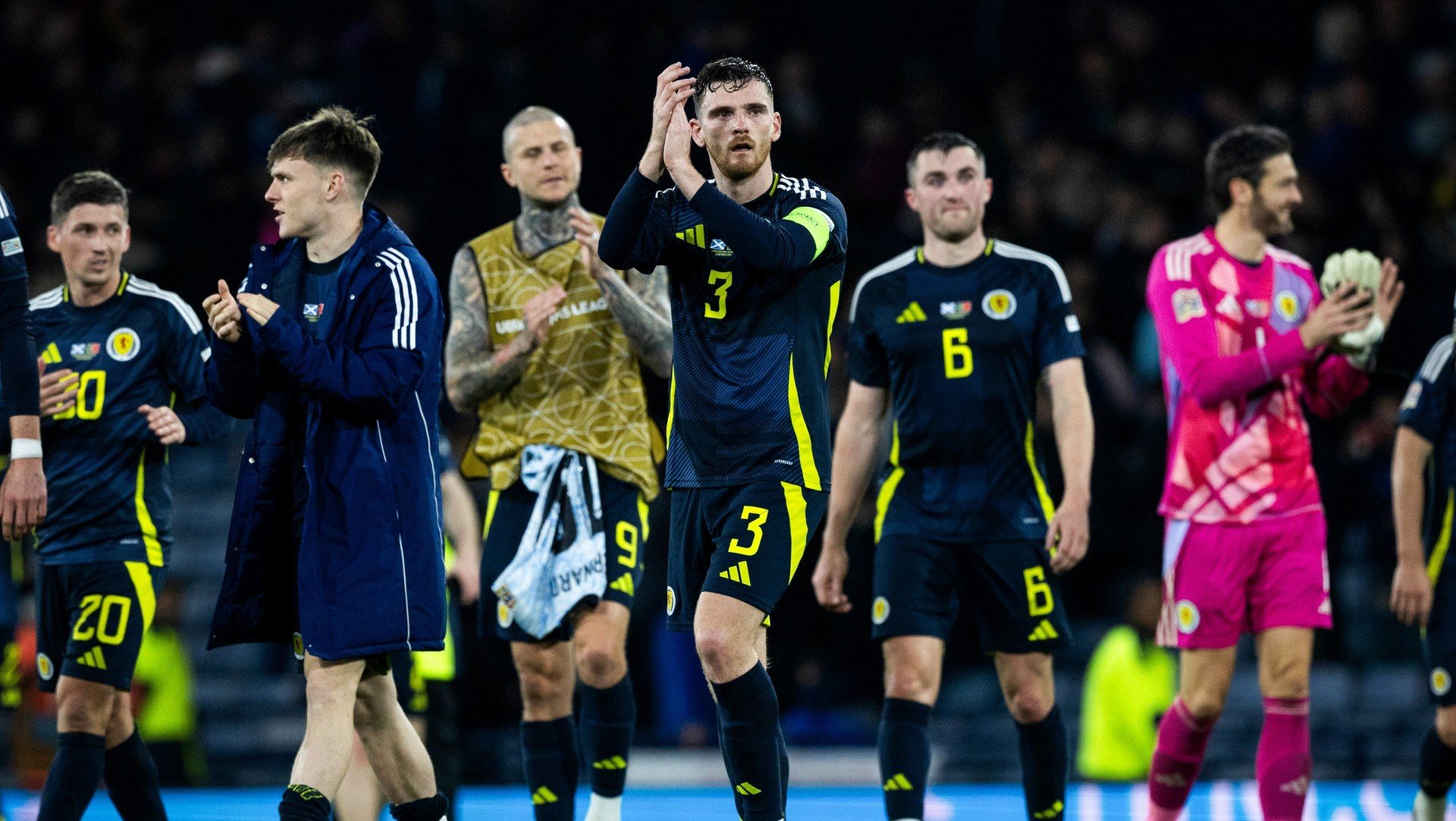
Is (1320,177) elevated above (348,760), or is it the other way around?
(1320,177)

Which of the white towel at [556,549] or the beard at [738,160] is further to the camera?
the white towel at [556,549]

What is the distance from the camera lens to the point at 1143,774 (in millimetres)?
11711

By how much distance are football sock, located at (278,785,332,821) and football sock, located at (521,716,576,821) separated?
5.22 feet

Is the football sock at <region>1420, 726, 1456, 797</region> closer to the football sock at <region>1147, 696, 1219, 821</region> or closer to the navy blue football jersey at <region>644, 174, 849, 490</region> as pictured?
the football sock at <region>1147, 696, 1219, 821</region>

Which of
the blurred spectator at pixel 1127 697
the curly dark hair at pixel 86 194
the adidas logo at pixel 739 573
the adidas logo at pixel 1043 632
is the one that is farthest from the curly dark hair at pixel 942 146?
the blurred spectator at pixel 1127 697

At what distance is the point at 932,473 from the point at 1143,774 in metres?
5.76

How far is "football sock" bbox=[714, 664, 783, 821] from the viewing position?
17.0ft

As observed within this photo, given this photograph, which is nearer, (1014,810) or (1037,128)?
(1014,810)

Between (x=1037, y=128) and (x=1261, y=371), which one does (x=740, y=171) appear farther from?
(x=1037, y=128)

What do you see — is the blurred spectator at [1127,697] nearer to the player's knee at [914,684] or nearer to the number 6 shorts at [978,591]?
the number 6 shorts at [978,591]

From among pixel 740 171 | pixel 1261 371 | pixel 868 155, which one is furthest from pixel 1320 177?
pixel 740 171

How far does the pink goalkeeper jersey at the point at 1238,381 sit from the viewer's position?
22.3 feet

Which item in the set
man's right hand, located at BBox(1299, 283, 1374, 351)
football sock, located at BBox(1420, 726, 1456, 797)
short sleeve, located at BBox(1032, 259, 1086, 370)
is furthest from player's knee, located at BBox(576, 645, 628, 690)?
football sock, located at BBox(1420, 726, 1456, 797)

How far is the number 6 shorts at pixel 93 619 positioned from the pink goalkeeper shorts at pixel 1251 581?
406cm
